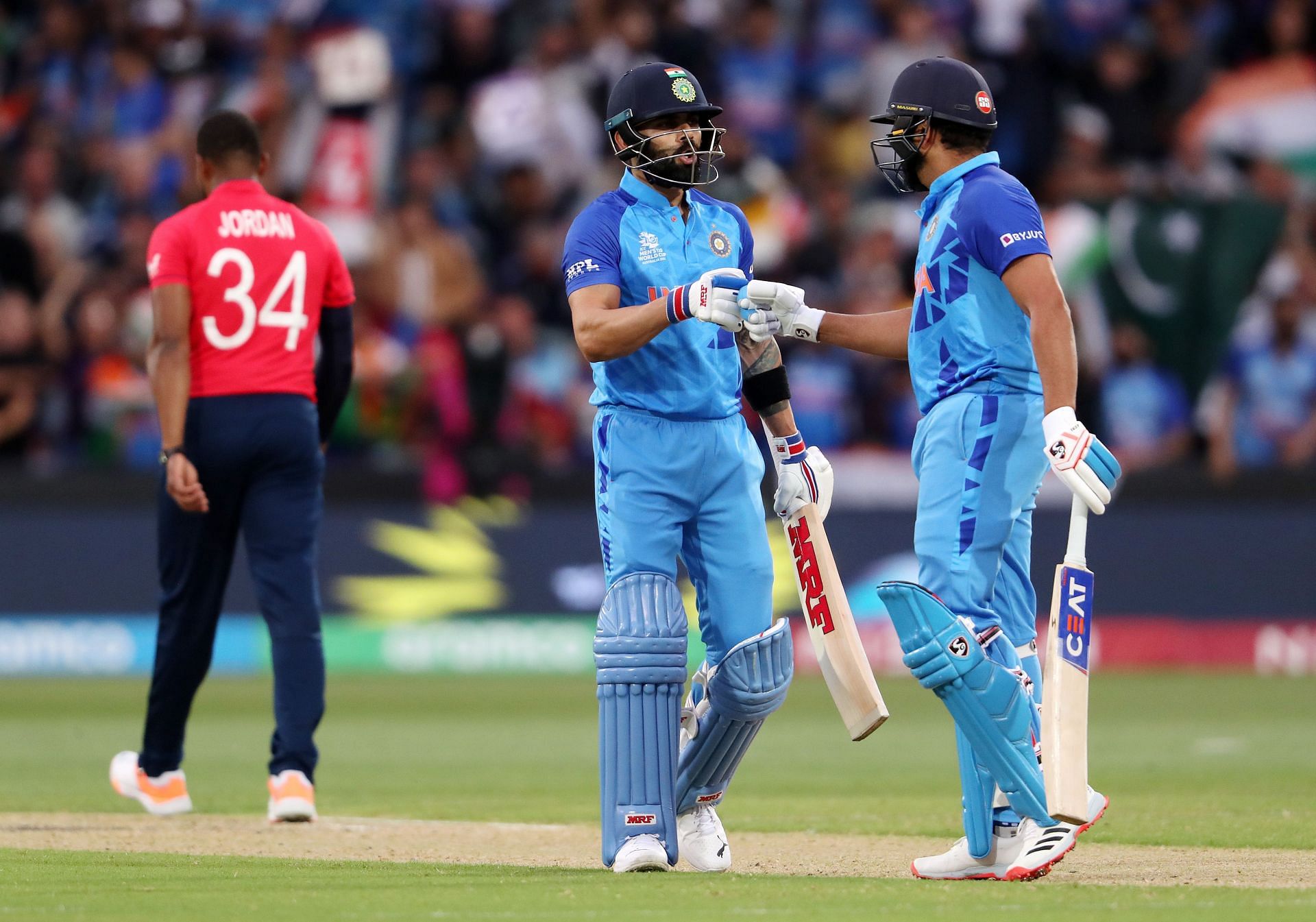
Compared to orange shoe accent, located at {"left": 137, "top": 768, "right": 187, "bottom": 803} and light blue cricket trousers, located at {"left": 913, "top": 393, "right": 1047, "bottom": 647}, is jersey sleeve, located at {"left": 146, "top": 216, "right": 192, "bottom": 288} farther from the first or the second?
light blue cricket trousers, located at {"left": 913, "top": 393, "right": 1047, "bottom": 647}

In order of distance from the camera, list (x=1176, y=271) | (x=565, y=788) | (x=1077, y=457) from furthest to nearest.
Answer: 1. (x=1176, y=271)
2. (x=565, y=788)
3. (x=1077, y=457)

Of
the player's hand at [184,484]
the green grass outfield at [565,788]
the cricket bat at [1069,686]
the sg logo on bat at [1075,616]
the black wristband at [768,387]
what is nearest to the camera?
→ the green grass outfield at [565,788]

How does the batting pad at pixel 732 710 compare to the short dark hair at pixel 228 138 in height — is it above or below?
below

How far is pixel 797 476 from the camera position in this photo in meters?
5.86

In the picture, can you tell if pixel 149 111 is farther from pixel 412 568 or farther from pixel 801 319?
pixel 801 319

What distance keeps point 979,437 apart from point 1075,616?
0.53 meters

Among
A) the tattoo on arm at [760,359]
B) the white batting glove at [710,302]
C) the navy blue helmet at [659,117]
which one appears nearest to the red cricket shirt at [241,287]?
the navy blue helmet at [659,117]

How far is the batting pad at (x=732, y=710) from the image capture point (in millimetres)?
5602

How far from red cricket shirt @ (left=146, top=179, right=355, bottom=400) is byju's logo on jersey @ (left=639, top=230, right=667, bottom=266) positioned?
72.3 inches

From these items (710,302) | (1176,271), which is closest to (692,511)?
(710,302)

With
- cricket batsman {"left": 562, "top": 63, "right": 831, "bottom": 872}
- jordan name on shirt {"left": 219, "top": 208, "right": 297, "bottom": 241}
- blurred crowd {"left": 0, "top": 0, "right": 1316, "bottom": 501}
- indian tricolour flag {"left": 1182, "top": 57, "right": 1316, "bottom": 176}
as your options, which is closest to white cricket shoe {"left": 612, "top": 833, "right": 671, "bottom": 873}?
cricket batsman {"left": 562, "top": 63, "right": 831, "bottom": 872}

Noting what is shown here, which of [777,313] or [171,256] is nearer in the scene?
[777,313]

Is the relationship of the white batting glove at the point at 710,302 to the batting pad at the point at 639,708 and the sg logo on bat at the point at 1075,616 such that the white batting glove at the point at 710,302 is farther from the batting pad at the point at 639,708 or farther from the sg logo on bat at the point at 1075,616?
the sg logo on bat at the point at 1075,616

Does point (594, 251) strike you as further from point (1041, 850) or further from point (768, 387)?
point (1041, 850)
